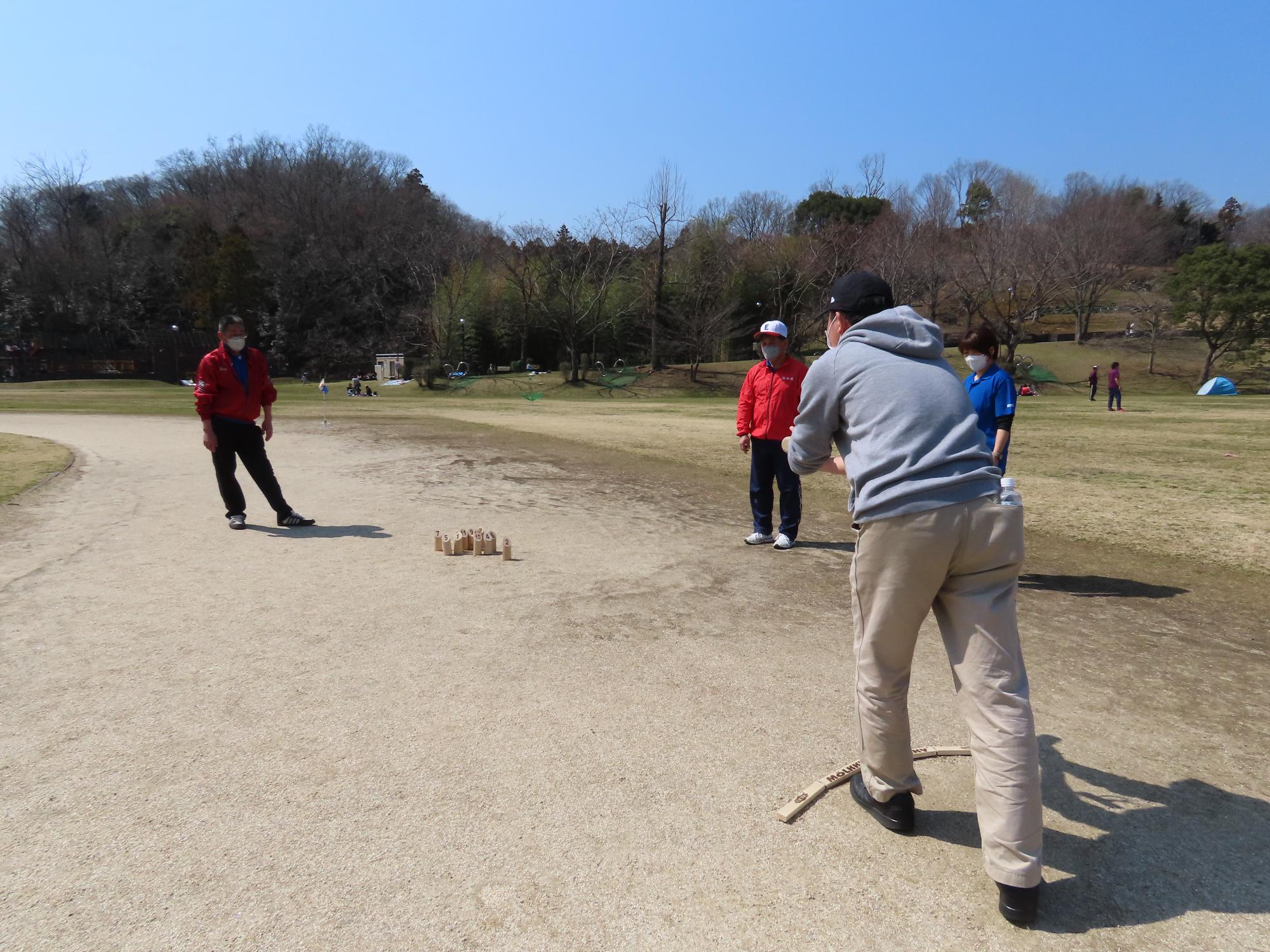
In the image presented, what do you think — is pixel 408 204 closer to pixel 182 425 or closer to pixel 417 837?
pixel 182 425

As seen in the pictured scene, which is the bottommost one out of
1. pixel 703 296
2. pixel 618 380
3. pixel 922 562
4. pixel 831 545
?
pixel 831 545

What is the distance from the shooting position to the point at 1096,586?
7.12 metres

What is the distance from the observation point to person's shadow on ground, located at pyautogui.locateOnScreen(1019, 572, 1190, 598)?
22.5ft

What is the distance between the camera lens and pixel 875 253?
56.5 meters

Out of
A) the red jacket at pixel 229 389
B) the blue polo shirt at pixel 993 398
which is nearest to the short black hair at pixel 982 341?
the blue polo shirt at pixel 993 398

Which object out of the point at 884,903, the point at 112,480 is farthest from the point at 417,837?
the point at 112,480

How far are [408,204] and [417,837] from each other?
86.2 metres

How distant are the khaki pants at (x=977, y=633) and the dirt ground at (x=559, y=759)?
1.12 ft

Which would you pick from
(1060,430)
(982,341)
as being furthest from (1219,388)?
(982,341)

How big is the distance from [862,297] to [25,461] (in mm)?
15167

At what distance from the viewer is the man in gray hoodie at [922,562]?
274 centimetres

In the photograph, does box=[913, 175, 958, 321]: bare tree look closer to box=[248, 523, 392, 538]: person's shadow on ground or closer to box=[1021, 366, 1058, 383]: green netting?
box=[1021, 366, 1058, 383]: green netting

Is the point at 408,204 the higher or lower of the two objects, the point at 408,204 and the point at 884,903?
the higher

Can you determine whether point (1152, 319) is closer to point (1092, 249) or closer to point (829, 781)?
point (1092, 249)
